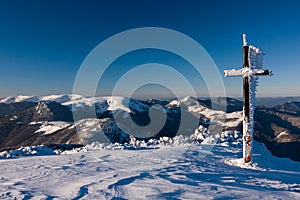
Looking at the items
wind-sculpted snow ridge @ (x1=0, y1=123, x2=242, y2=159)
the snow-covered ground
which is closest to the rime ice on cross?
the snow-covered ground

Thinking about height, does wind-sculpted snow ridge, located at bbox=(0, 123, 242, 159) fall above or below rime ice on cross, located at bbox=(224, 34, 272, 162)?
below

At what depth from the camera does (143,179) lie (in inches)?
366

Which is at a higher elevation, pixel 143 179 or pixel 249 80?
pixel 249 80

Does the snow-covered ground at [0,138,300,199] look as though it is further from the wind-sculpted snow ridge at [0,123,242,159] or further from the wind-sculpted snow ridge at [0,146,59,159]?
the wind-sculpted snow ridge at [0,123,242,159]

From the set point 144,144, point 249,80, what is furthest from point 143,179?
point 144,144

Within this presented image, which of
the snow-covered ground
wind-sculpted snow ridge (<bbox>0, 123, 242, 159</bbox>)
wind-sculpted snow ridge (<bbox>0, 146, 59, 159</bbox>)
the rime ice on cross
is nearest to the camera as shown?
the snow-covered ground

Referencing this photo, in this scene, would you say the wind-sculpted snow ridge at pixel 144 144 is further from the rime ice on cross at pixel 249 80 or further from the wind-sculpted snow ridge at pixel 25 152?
the rime ice on cross at pixel 249 80

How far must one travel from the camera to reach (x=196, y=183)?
8.99 meters

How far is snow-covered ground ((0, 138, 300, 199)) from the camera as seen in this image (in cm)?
784

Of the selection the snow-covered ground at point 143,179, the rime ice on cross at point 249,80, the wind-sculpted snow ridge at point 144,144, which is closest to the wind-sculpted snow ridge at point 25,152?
the wind-sculpted snow ridge at point 144,144

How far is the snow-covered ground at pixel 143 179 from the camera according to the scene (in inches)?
309

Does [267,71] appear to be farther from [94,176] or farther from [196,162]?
[94,176]

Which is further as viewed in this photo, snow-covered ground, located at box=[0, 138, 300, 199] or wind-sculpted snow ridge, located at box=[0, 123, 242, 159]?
wind-sculpted snow ridge, located at box=[0, 123, 242, 159]

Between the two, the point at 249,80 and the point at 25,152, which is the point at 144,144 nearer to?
the point at 25,152
